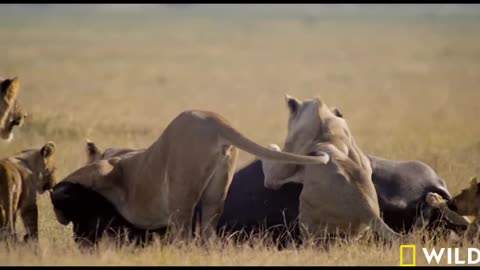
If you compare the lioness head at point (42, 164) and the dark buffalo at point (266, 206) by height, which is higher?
the lioness head at point (42, 164)

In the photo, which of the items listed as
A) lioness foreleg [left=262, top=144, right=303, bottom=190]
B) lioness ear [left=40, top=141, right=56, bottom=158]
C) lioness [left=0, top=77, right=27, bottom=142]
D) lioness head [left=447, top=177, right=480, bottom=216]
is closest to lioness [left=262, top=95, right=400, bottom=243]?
lioness foreleg [left=262, top=144, right=303, bottom=190]

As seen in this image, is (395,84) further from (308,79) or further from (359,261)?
(359,261)

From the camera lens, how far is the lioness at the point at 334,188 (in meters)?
7.73

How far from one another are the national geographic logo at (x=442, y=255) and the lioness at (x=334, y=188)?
0.62 ft

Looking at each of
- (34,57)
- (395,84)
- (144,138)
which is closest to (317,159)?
(144,138)

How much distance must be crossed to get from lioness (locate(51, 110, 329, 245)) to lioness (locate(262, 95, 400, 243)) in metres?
0.25

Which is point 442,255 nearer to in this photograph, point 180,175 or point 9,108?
point 180,175

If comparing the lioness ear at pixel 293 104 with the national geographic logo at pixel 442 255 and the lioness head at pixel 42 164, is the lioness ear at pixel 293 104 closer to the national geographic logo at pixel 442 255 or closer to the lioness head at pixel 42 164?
the national geographic logo at pixel 442 255

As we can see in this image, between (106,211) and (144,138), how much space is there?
680 centimetres

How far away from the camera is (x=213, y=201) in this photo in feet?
25.3

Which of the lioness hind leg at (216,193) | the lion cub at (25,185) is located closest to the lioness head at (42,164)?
the lion cub at (25,185)

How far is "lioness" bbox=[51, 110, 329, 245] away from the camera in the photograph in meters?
7.49

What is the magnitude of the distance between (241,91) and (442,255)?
21.0 metres

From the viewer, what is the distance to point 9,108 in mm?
8453
